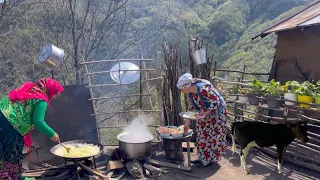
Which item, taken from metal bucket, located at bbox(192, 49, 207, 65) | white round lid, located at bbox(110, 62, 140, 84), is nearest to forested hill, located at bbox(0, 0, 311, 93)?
white round lid, located at bbox(110, 62, 140, 84)

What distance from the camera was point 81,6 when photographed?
12.2 metres

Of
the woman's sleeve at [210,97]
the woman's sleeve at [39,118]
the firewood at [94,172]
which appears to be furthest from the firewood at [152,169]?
the woman's sleeve at [39,118]

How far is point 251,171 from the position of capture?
5363 mm

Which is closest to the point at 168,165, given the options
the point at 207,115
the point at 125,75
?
the point at 207,115

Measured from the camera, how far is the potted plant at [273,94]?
5.13m

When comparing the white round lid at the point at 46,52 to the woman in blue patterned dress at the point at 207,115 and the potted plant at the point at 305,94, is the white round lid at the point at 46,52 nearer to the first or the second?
the woman in blue patterned dress at the point at 207,115

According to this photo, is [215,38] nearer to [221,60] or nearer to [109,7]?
[221,60]

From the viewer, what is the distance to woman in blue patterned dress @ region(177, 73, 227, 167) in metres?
4.78

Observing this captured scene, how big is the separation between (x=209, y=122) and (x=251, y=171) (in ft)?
4.21

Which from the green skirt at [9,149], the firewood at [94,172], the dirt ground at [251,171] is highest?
the green skirt at [9,149]

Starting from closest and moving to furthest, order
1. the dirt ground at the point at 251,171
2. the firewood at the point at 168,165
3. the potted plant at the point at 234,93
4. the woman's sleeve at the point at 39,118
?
the woman's sleeve at the point at 39,118 → the dirt ground at the point at 251,171 → the firewood at the point at 168,165 → the potted plant at the point at 234,93

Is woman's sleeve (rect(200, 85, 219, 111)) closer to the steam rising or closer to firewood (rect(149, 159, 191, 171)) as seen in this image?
firewood (rect(149, 159, 191, 171))

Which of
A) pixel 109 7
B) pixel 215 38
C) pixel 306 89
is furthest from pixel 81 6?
pixel 215 38

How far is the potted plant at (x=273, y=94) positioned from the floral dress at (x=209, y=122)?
875 millimetres
